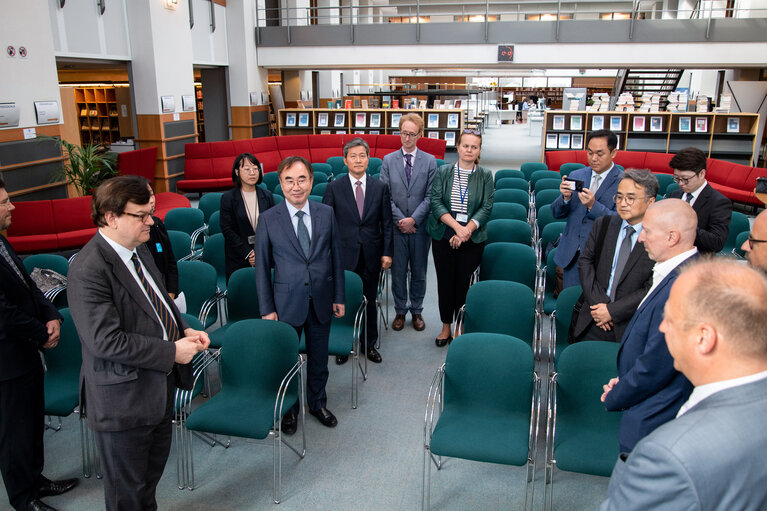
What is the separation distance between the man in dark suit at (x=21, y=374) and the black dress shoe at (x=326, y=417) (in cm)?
152

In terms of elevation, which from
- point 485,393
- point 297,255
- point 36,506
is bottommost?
point 36,506

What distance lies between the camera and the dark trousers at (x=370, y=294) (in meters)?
4.41

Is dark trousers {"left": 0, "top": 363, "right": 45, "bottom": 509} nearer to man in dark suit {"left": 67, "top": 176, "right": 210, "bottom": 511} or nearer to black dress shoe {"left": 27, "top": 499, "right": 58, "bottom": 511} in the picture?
black dress shoe {"left": 27, "top": 499, "right": 58, "bottom": 511}

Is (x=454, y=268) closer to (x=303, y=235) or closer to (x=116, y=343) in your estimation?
(x=303, y=235)

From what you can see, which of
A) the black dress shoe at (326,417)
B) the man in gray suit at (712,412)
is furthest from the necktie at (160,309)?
the man in gray suit at (712,412)

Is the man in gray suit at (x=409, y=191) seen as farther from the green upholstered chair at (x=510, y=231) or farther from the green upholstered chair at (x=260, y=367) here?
the green upholstered chair at (x=260, y=367)

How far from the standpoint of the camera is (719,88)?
16266mm

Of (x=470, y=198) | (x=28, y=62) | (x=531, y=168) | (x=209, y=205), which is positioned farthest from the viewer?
(x=531, y=168)

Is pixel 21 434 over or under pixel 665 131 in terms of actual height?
under

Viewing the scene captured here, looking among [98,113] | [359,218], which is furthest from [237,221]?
[98,113]

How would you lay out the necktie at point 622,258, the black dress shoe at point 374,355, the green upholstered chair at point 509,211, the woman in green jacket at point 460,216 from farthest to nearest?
the green upholstered chair at point 509,211, the black dress shoe at point 374,355, the woman in green jacket at point 460,216, the necktie at point 622,258

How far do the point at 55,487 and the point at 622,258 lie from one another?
3253mm

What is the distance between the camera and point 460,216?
14.5 ft

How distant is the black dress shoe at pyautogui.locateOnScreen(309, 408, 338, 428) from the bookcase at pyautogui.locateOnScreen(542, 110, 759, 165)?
9.77m
